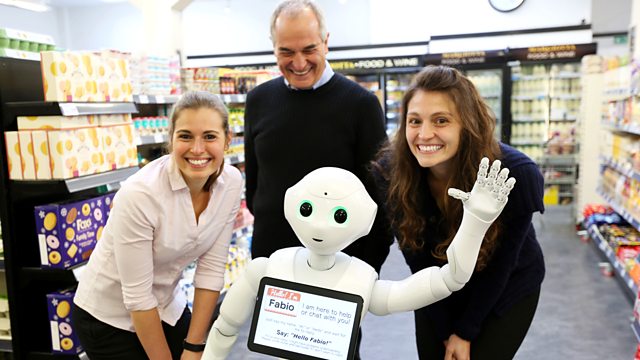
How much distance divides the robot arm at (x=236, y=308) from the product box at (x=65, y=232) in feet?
5.18

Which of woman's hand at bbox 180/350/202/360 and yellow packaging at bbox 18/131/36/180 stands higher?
yellow packaging at bbox 18/131/36/180

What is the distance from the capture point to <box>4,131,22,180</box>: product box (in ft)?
9.02

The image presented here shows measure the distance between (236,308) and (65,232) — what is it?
168 cm

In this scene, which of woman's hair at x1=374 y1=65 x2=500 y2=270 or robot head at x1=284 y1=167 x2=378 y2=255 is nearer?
robot head at x1=284 y1=167 x2=378 y2=255

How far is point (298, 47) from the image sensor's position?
74.0 inches

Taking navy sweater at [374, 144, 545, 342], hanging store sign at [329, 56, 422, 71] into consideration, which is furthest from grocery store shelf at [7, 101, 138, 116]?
hanging store sign at [329, 56, 422, 71]

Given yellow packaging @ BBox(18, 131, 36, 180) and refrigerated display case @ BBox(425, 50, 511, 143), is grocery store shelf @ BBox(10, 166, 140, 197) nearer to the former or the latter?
yellow packaging @ BBox(18, 131, 36, 180)

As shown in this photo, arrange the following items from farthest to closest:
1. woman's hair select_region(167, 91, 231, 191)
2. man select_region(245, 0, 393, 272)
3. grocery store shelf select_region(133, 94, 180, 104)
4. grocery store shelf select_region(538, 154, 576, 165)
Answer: grocery store shelf select_region(538, 154, 576, 165)
grocery store shelf select_region(133, 94, 180, 104)
man select_region(245, 0, 393, 272)
woman's hair select_region(167, 91, 231, 191)

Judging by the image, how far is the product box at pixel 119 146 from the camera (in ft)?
10.3

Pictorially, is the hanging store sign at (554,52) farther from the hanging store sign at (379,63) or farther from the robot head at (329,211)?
the robot head at (329,211)

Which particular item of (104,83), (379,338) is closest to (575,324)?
(379,338)

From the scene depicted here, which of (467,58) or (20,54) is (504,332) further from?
(467,58)

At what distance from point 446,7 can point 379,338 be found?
8.23m

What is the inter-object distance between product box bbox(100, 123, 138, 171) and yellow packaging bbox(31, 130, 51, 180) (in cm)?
37
